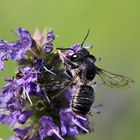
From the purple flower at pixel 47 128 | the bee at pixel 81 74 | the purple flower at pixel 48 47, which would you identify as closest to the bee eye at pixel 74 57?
the bee at pixel 81 74

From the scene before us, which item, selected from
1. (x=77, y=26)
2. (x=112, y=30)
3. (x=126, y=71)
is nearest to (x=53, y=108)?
(x=126, y=71)

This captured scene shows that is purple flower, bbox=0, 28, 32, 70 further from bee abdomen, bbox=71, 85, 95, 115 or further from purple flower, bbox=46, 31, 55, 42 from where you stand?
bee abdomen, bbox=71, 85, 95, 115

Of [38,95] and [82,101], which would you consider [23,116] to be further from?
[82,101]

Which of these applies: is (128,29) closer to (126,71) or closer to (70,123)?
(126,71)

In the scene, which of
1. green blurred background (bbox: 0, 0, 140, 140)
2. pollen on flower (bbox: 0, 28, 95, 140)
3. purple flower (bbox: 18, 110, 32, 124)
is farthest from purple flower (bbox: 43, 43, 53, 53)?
green blurred background (bbox: 0, 0, 140, 140)

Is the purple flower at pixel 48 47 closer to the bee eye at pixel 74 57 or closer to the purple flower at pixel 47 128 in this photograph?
the bee eye at pixel 74 57

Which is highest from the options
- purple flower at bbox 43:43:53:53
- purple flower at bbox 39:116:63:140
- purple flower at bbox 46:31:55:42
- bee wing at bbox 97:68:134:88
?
purple flower at bbox 46:31:55:42

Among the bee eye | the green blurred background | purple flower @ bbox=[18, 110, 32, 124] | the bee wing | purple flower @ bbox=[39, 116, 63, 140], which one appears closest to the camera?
purple flower @ bbox=[39, 116, 63, 140]
